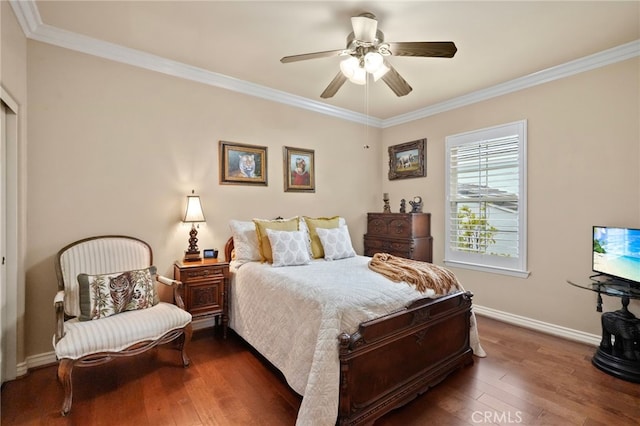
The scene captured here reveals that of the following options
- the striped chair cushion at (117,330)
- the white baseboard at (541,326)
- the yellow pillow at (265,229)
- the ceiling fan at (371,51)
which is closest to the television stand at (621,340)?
the white baseboard at (541,326)

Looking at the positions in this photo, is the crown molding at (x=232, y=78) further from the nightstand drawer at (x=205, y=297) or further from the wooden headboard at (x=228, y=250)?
the nightstand drawer at (x=205, y=297)

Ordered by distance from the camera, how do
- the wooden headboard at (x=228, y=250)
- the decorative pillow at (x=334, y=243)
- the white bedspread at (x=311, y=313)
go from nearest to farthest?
the white bedspread at (x=311, y=313) → the decorative pillow at (x=334, y=243) → the wooden headboard at (x=228, y=250)

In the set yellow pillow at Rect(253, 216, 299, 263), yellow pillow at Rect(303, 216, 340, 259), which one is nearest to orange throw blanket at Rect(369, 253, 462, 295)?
yellow pillow at Rect(303, 216, 340, 259)

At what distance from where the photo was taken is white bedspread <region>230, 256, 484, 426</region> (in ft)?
5.48

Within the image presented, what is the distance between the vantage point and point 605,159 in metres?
2.84

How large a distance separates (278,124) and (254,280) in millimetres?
2071

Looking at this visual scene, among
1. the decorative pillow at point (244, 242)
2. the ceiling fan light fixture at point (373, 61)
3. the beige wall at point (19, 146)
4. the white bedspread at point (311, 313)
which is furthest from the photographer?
the decorative pillow at point (244, 242)

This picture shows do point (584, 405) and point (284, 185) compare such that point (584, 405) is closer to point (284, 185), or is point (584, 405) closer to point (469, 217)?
A: point (469, 217)

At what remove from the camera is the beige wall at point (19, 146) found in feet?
6.88

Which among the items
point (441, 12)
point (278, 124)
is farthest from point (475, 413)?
point (278, 124)

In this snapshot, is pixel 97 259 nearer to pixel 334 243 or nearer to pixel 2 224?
pixel 2 224

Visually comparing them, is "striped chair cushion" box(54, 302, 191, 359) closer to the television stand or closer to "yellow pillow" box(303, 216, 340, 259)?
"yellow pillow" box(303, 216, 340, 259)

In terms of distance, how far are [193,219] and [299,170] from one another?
1.54 m

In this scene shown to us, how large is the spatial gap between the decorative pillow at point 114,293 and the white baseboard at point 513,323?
2.23ft
